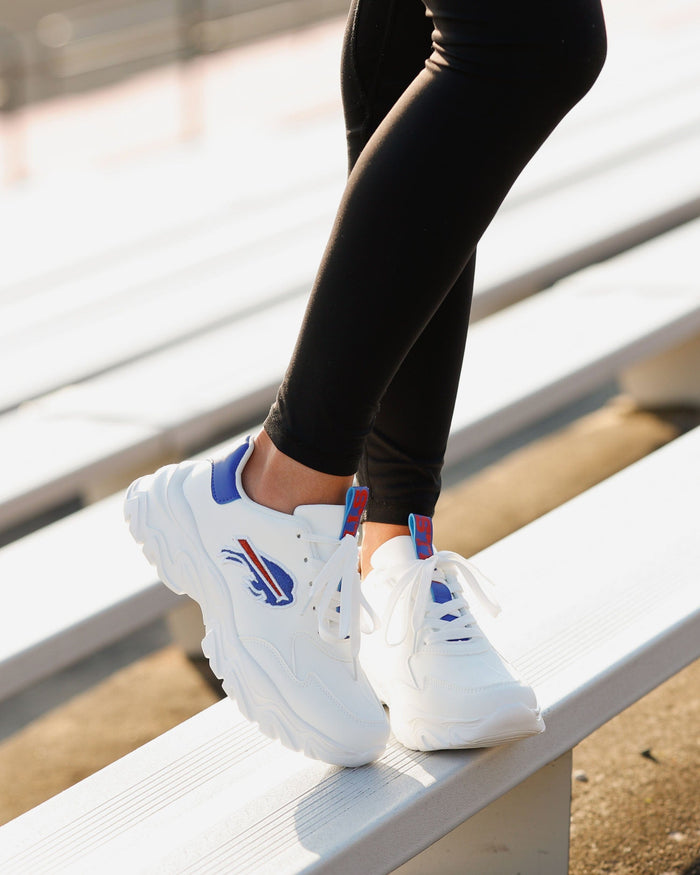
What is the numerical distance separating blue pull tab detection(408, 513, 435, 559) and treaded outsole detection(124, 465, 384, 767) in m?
0.16

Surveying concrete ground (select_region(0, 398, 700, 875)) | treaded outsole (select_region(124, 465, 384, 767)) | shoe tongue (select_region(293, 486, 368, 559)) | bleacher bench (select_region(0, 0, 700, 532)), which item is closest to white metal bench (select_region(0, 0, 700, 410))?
bleacher bench (select_region(0, 0, 700, 532))

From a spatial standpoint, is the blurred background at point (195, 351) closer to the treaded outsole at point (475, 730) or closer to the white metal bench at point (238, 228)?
the white metal bench at point (238, 228)

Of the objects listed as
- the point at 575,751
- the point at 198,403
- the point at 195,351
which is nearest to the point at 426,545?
the point at 575,751

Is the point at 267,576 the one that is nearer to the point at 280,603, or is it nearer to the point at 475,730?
the point at 280,603

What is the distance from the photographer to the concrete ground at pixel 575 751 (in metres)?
1.25

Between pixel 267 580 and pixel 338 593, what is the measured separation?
53 millimetres

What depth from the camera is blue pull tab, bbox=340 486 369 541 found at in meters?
0.81

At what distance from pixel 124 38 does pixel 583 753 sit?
5.71 meters

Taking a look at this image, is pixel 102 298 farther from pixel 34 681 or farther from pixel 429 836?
A: pixel 429 836

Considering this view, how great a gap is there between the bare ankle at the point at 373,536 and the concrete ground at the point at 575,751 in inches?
19.3

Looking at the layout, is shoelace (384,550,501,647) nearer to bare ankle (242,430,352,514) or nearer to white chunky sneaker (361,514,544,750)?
white chunky sneaker (361,514,544,750)

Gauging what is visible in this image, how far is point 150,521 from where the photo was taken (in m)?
0.86

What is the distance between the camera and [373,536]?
3.10 feet

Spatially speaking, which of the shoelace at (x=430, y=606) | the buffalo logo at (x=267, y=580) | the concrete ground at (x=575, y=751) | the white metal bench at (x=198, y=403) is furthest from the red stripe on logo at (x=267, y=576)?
the concrete ground at (x=575, y=751)
